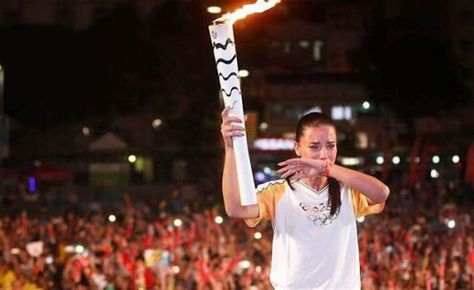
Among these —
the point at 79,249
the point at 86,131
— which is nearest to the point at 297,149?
the point at 79,249

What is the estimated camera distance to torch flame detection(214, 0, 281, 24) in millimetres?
3607

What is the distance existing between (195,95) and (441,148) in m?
8.95

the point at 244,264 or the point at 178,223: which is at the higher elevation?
the point at 178,223

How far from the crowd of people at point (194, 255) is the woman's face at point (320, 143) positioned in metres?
8.41

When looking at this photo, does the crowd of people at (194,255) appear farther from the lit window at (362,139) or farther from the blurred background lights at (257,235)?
the lit window at (362,139)

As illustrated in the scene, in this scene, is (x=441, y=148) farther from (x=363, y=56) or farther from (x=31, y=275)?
(x=31, y=275)

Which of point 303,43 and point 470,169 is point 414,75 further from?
point 303,43

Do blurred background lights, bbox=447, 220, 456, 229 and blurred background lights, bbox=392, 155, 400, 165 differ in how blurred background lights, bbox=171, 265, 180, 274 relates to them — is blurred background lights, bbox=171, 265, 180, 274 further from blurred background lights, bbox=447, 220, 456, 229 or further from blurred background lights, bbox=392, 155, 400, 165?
blurred background lights, bbox=392, 155, 400, 165

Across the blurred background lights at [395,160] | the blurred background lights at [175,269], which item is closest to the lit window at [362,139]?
the blurred background lights at [395,160]

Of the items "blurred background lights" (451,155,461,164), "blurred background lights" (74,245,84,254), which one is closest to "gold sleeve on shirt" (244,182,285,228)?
"blurred background lights" (74,245,84,254)

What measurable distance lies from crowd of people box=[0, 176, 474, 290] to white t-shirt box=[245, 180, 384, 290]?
27.2 ft

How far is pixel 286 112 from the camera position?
47.2 metres

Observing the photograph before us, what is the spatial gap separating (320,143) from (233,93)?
1.01ft

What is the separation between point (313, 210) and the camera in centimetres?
357
